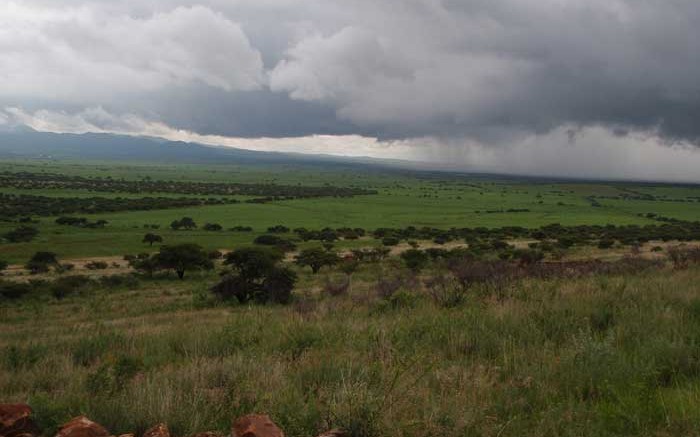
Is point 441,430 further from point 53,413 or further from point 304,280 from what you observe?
point 304,280

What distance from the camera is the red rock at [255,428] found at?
332 cm

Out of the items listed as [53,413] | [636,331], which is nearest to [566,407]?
[636,331]

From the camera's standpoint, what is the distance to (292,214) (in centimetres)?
8150

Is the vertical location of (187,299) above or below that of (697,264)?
below

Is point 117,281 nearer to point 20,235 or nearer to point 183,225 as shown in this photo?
point 20,235

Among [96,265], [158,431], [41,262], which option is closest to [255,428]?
[158,431]

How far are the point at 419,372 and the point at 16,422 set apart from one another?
350cm

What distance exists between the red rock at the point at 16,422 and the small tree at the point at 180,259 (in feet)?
105

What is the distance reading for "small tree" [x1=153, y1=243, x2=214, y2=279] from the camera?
114ft

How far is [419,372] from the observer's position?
5.18 meters

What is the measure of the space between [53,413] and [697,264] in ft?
50.3

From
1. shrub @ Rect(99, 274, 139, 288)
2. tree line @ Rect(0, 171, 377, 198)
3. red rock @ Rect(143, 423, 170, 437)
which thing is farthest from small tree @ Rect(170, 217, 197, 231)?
red rock @ Rect(143, 423, 170, 437)

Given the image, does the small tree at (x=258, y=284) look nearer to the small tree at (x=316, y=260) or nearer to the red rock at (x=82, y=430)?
the small tree at (x=316, y=260)

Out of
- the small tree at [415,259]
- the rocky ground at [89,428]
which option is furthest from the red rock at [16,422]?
the small tree at [415,259]
